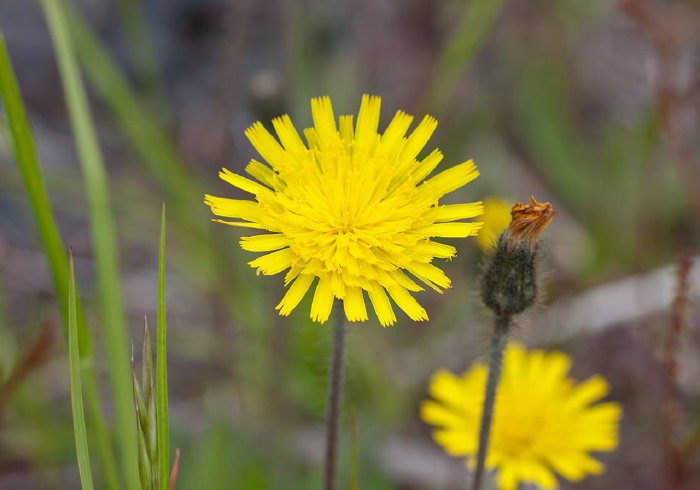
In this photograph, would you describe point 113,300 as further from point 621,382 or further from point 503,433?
point 621,382

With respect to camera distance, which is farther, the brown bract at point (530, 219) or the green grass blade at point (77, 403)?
the brown bract at point (530, 219)

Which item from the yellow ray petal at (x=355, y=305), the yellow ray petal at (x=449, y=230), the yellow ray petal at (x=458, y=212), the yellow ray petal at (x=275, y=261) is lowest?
the yellow ray petal at (x=355, y=305)

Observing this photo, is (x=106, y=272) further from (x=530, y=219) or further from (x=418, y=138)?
(x=530, y=219)

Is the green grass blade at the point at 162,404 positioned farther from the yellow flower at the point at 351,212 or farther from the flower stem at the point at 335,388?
the flower stem at the point at 335,388

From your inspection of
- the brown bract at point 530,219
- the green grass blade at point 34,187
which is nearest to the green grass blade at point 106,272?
the green grass blade at point 34,187

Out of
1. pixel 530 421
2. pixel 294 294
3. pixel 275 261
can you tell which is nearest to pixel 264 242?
pixel 275 261

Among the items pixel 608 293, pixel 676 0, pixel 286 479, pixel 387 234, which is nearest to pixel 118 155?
pixel 286 479
